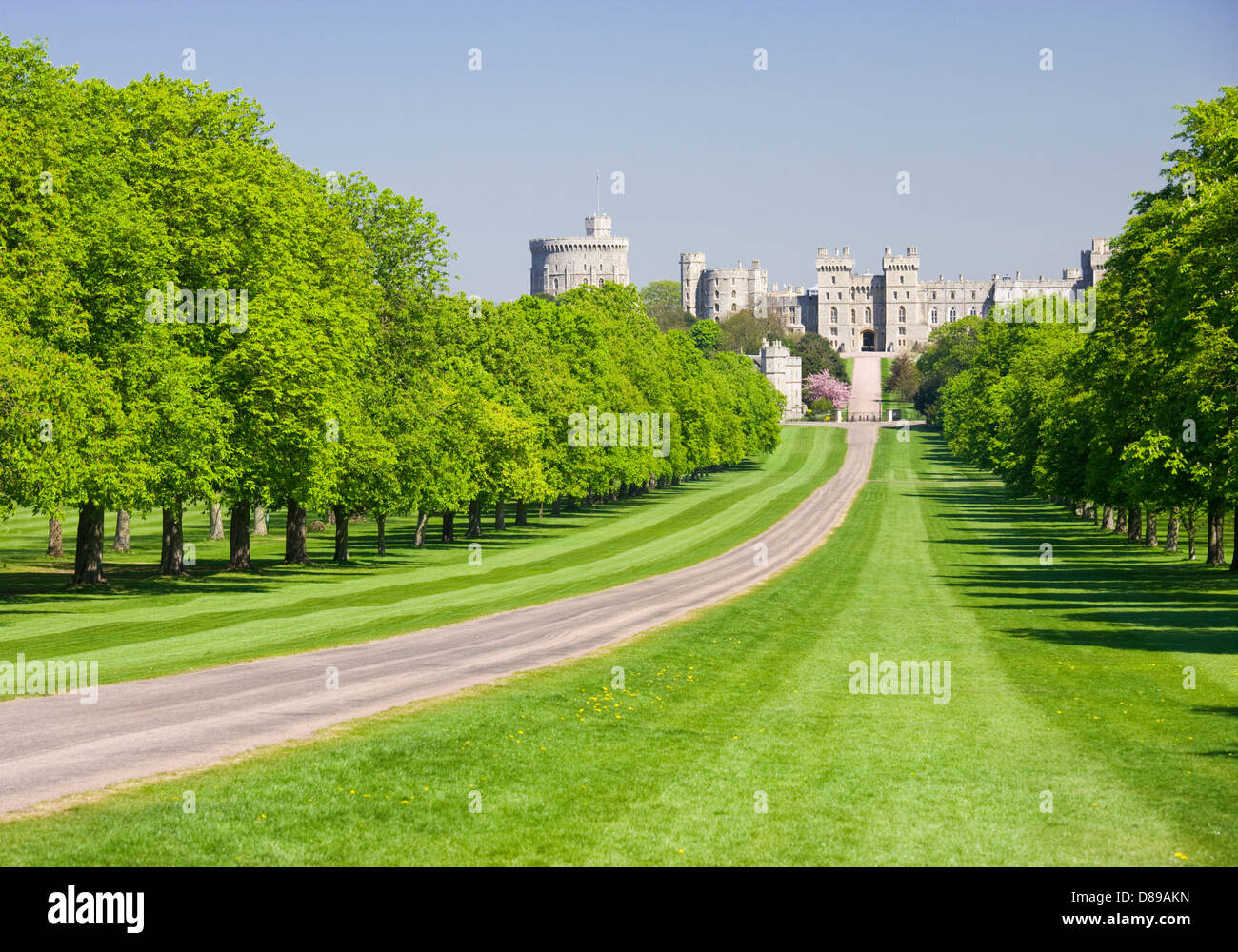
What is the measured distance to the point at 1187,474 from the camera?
139 feet

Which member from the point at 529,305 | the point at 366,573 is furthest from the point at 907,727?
the point at 529,305

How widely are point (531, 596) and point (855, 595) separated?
1176 cm

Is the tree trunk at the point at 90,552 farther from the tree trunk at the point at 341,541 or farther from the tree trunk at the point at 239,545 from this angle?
the tree trunk at the point at 341,541

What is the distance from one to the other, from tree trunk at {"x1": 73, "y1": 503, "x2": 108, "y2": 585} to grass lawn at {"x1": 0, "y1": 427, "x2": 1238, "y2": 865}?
22.1 metres

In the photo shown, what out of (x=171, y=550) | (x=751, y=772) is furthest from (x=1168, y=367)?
(x=171, y=550)

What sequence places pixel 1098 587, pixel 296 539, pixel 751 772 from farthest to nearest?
pixel 296 539, pixel 1098 587, pixel 751 772

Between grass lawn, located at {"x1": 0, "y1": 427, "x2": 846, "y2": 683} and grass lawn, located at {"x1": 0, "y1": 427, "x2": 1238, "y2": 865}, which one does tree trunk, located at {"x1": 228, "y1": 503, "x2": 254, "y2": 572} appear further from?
grass lawn, located at {"x1": 0, "y1": 427, "x2": 1238, "y2": 865}

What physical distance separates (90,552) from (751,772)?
33901mm

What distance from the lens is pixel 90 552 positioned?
44906mm

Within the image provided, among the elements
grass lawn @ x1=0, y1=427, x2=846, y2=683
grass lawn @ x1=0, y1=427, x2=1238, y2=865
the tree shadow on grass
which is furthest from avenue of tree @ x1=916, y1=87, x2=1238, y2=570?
grass lawn @ x1=0, y1=427, x2=846, y2=683

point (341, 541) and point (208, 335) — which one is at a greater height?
point (208, 335)

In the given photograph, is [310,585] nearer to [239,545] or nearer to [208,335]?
[239,545]

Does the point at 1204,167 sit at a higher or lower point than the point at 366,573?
higher

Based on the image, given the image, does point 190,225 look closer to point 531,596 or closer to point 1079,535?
point 531,596
